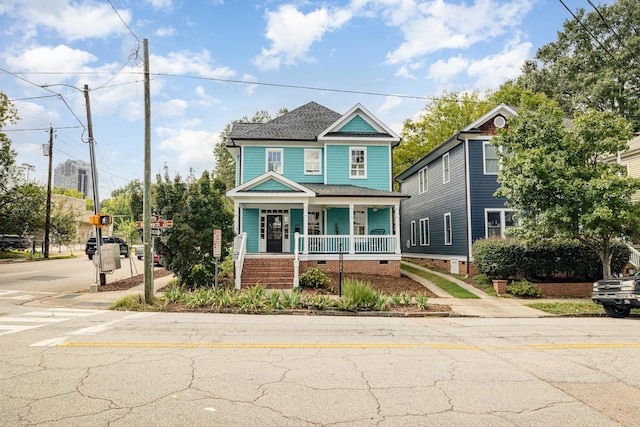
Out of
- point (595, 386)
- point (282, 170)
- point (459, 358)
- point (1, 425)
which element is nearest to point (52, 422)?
point (1, 425)

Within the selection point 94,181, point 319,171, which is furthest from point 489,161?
point 94,181

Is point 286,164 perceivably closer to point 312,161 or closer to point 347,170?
point 312,161

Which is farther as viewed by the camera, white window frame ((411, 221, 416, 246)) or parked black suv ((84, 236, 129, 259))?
parked black suv ((84, 236, 129, 259))

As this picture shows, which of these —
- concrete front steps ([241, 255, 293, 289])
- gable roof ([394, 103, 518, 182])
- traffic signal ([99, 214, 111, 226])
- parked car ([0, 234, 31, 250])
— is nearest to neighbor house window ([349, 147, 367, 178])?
gable roof ([394, 103, 518, 182])

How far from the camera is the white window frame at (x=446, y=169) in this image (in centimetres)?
2367

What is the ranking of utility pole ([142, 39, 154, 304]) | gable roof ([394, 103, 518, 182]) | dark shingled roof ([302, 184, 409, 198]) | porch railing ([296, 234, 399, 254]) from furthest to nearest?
gable roof ([394, 103, 518, 182]), dark shingled roof ([302, 184, 409, 198]), porch railing ([296, 234, 399, 254]), utility pole ([142, 39, 154, 304])

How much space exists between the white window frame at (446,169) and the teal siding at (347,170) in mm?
3209

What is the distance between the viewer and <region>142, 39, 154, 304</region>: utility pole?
45.1 ft

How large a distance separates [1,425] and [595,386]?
6730 mm

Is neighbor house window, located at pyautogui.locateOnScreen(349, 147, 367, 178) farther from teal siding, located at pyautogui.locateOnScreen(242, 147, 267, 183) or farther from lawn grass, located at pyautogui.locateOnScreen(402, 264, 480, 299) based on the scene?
lawn grass, located at pyautogui.locateOnScreen(402, 264, 480, 299)

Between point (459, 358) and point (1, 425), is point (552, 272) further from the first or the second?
point (1, 425)

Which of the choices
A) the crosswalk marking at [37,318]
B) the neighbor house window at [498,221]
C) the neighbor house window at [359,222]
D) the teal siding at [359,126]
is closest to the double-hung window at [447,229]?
the neighbor house window at [498,221]

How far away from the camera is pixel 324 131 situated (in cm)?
2309

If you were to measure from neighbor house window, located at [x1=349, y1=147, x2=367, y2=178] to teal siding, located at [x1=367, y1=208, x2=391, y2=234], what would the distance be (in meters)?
1.99
